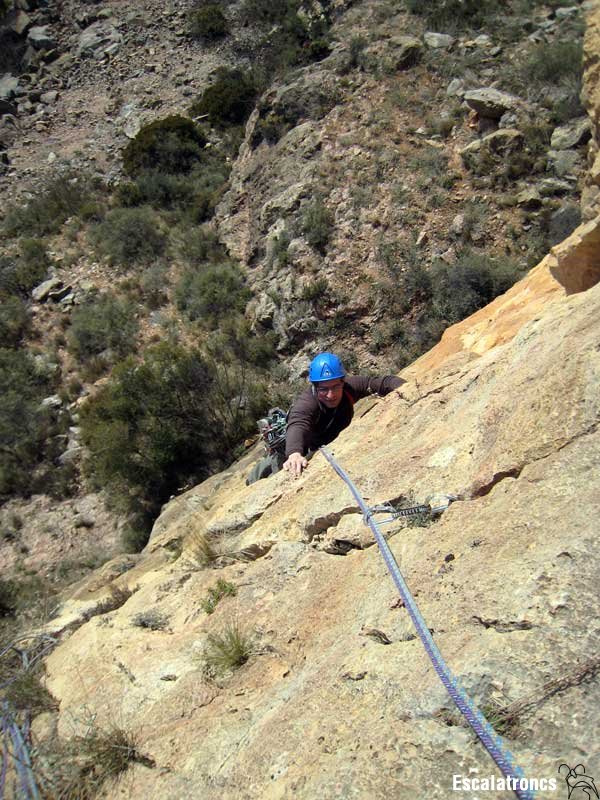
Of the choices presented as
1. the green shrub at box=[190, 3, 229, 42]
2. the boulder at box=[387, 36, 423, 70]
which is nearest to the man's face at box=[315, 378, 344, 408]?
the boulder at box=[387, 36, 423, 70]

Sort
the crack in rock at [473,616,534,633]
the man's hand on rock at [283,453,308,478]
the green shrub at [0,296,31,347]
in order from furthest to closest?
the green shrub at [0,296,31,347] < the man's hand on rock at [283,453,308,478] < the crack in rock at [473,616,534,633]

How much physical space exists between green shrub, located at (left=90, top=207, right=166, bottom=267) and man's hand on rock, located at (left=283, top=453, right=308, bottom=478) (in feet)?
47.6

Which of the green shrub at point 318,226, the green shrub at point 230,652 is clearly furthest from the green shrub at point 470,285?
the green shrub at point 230,652

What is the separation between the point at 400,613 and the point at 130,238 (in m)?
17.5

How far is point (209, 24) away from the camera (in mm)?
24969

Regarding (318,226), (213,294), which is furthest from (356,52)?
(213,294)

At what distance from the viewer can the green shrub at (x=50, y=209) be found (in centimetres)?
1978

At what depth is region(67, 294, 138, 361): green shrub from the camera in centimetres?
1472

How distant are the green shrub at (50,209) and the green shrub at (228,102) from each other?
5.68 meters

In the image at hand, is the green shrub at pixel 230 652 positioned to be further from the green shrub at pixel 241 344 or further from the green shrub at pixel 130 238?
the green shrub at pixel 130 238

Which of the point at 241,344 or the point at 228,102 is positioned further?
the point at 228,102

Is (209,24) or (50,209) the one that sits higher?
(209,24)

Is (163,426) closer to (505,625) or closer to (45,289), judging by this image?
(45,289)

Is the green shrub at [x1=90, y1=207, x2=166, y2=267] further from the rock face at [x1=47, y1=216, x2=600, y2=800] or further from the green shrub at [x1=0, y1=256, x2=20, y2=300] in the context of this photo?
the rock face at [x1=47, y1=216, x2=600, y2=800]
